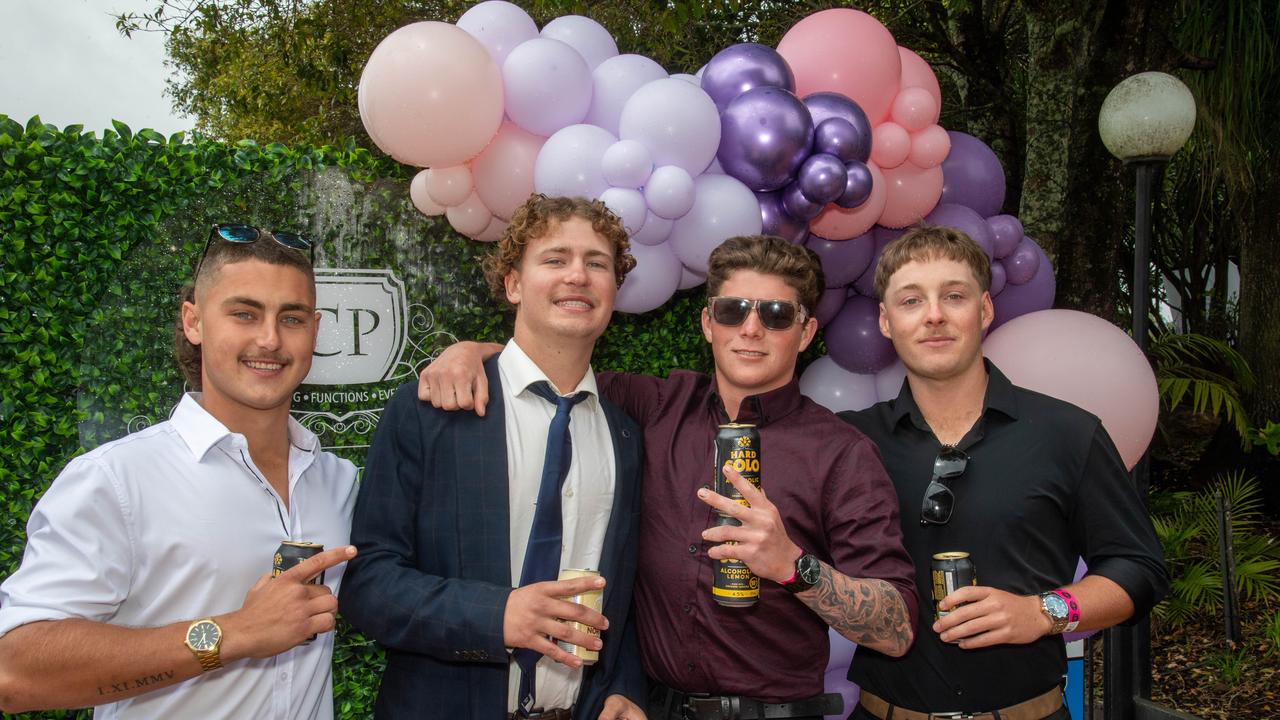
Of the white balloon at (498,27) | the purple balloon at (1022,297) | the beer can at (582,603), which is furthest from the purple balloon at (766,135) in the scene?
the beer can at (582,603)

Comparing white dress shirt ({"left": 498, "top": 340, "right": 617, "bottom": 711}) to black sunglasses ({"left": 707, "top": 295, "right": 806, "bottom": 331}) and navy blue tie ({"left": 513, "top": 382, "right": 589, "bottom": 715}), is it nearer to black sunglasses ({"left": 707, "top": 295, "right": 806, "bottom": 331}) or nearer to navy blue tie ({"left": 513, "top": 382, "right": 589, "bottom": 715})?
navy blue tie ({"left": 513, "top": 382, "right": 589, "bottom": 715})

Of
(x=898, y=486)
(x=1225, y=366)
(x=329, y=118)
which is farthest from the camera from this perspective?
(x=329, y=118)

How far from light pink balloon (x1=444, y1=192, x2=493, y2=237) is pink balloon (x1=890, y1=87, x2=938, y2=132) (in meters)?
1.93

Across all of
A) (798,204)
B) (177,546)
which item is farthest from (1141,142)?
(177,546)

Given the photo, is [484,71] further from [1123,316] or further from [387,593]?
[1123,316]

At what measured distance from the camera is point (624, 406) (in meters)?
2.79

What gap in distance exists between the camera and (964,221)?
12.7 ft

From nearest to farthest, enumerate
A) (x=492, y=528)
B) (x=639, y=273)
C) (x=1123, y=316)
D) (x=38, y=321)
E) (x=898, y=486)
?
(x=492, y=528), (x=898, y=486), (x=38, y=321), (x=639, y=273), (x=1123, y=316)

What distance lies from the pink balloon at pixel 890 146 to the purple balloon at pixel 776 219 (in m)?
0.52

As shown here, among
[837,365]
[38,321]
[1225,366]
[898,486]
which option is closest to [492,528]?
[898,486]

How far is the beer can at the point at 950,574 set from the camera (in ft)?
6.78

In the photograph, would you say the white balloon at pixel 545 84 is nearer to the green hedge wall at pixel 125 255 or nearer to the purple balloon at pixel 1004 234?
the green hedge wall at pixel 125 255

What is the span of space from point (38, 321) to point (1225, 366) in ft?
31.3

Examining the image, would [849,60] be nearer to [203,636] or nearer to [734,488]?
[734,488]
